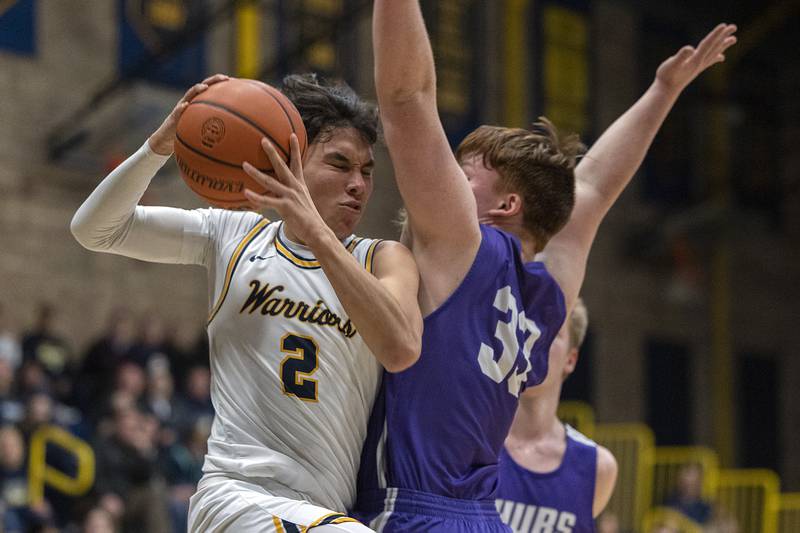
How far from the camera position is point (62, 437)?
33.2ft

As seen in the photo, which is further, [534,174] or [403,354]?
[534,174]

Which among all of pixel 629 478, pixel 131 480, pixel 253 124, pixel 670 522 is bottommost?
pixel 670 522

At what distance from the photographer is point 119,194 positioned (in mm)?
3627

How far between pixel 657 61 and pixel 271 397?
17.3 m

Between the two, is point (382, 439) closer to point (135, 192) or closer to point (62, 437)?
point (135, 192)

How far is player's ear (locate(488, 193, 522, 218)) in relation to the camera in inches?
150

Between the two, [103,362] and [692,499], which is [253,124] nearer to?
[103,362]

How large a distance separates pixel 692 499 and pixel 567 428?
9.54 meters

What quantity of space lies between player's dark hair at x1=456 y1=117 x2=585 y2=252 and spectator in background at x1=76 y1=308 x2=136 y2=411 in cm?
833

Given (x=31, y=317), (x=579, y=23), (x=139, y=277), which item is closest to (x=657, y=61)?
(x=579, y=23)

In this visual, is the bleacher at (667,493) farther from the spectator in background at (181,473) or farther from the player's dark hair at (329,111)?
the player's dark hair at (329,111)

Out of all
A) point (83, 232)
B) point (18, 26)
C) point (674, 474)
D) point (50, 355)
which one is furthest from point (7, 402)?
point (674, 474)

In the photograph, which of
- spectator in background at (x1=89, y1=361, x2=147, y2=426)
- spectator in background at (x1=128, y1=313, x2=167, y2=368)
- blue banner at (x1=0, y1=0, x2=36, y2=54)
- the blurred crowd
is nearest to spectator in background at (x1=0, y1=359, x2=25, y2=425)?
the blurred crowd

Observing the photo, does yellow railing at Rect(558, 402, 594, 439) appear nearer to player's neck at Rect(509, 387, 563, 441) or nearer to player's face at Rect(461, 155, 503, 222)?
player's neck at Rect(509, 387, 563, 441)
